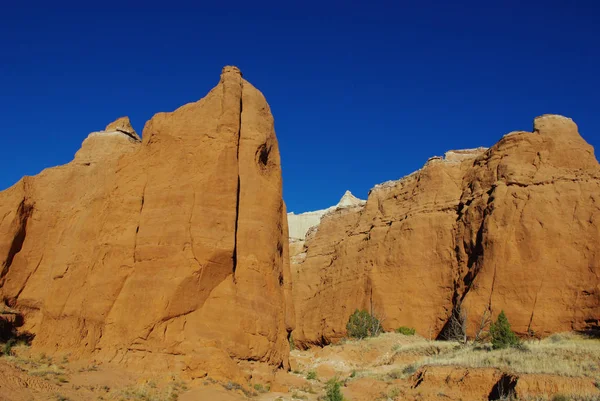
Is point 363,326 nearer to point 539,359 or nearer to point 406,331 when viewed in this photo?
point 406,331

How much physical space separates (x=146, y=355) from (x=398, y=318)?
3178cm

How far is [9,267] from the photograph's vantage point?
2134 centimetres

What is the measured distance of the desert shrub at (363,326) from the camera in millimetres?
41781

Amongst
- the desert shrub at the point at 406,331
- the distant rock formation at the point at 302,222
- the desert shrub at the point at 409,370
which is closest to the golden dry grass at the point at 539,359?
the desert shrub at the point at 409,370

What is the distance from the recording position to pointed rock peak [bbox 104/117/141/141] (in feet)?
85.1

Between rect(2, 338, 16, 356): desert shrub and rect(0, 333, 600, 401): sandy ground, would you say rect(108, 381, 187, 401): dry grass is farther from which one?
rect(2, 338, 16, 356): desert shrub

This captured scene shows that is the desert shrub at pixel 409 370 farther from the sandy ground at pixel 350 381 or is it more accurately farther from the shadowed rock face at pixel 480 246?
the shadowed rock face at pixel 480 246

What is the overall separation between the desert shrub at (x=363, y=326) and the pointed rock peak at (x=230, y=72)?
82.9 ft

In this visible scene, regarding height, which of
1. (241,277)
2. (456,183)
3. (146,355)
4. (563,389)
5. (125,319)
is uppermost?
(456,183)

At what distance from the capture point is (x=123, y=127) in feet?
86.3

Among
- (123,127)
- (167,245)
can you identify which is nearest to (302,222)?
(123,127)

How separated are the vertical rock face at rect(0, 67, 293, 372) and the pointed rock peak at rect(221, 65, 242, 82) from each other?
0.06m

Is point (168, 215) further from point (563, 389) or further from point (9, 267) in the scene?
point (563, 389)

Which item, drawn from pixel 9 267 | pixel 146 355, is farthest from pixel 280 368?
pixel 9 267
